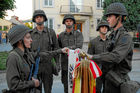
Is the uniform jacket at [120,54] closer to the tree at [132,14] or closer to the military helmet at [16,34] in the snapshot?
the military helmet at [16,34]

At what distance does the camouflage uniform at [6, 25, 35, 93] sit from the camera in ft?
7.74

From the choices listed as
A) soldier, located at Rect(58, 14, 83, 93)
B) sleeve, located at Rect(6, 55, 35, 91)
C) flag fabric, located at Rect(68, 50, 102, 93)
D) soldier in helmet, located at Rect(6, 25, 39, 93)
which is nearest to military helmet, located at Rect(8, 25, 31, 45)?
soldier in helmet, located at Rect(6, 25, 39, 93)

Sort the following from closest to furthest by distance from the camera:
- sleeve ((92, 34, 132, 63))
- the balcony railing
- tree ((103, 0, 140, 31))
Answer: sleeve ((92, 34, 132, 63))
tree ((103, 0, 140, 31))
the balcony railing

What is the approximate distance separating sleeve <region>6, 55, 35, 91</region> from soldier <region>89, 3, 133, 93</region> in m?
1.17

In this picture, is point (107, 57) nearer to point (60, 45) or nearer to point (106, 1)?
point (60, 45)

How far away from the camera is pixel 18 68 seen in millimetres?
2422

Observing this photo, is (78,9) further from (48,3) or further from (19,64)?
(19,64)

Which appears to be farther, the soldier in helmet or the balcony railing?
the balcony railing

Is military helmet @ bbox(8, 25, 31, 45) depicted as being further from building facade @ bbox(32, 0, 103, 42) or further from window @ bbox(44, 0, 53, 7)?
window @ bbox(44, 0, 53, 7)

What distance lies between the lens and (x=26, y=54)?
8.86 feet

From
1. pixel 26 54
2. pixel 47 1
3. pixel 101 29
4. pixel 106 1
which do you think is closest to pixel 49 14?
pixel 47 1

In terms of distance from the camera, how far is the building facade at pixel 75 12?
94.8ft

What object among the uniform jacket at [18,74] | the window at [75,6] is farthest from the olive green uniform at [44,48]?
the window at [75,6]

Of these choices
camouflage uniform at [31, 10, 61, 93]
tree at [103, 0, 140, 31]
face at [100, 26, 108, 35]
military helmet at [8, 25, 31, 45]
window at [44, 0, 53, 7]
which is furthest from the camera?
window at [44, 0, 53, 7]
